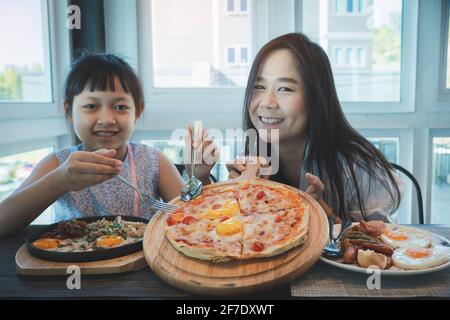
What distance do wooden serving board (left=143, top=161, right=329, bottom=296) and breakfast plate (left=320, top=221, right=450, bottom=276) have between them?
3cm

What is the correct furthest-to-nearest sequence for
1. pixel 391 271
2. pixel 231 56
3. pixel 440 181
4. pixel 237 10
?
pixel 231 56 → pixel 237 10 → pixel 440 181 → pixel 391 271

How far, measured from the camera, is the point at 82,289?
15.5 inches

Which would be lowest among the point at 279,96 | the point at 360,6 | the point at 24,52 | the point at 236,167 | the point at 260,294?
the point at 260,294

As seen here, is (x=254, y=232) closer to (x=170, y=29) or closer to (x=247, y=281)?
(x=247, y=281)

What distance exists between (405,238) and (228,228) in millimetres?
244

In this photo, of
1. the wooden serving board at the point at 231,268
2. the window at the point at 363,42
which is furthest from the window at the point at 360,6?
the wooden serving board at the point at 231,268

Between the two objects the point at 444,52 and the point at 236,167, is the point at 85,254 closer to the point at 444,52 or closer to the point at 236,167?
the point at 236,167

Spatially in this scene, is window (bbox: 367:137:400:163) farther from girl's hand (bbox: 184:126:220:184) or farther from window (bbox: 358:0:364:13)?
girl's hand (bbox: 184:126:220:184)

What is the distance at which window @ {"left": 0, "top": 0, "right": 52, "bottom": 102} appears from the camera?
0.68 meters

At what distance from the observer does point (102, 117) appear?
2.15 feet

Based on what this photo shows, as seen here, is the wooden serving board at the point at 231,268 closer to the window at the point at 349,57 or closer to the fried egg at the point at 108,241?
the fried egg at the point at 108,241

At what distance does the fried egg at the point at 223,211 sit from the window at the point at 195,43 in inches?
25.5

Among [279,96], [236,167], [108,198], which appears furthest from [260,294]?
[108,198]

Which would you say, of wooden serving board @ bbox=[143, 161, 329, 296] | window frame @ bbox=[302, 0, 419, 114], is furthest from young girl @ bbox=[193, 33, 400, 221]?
wooden serving board @ bbox=[143, 161, 329, 296]
